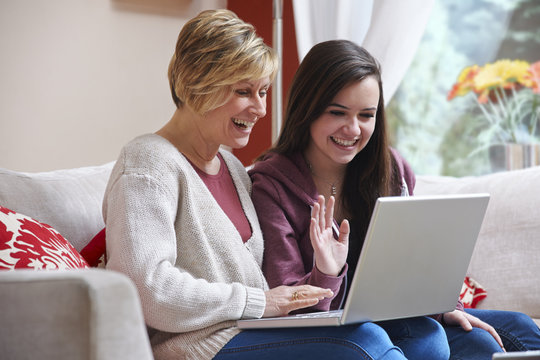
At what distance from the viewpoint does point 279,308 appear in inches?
60.9

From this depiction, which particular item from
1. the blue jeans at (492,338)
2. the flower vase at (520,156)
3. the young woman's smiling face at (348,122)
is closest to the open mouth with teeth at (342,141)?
the young woman's smiling face at (348,122)

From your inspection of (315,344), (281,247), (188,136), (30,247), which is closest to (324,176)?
(281,247)

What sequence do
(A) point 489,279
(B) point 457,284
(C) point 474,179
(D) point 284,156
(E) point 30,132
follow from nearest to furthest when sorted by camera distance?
1. (B) point 457,284
2. (D) point 284,156
3. (A) point 489,279
4. (C) point 474,179
5. (E) point 30,132

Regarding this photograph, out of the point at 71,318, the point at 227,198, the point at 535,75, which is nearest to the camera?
the point at 71,318

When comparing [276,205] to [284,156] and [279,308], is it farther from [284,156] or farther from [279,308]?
[279,308]

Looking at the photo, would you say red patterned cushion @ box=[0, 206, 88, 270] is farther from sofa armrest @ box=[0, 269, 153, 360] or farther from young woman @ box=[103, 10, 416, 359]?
sofa armrest @ box=[0, 269, 153, 360]

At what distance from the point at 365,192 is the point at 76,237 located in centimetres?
77

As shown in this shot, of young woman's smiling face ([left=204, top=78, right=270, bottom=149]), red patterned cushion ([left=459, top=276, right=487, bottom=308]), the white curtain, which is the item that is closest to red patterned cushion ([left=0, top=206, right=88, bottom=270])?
young woman's smiling face ([left=204, top=78, right=270, bottom=149])

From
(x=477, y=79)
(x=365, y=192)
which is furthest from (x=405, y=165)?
(x=477, y=79)

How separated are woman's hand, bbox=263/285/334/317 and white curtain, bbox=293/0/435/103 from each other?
1.48 meters

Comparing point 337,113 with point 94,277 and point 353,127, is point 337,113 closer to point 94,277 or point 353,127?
point 353,127

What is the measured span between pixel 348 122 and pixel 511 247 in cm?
70

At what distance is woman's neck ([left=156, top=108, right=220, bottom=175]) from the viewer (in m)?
1.70

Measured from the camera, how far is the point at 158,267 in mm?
1444
